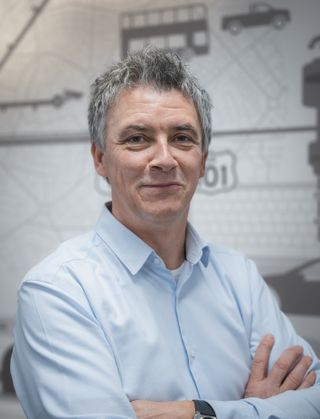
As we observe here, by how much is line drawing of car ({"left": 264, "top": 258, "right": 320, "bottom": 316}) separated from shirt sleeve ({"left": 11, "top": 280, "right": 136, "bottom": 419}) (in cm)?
100

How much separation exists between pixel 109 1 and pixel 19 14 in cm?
41

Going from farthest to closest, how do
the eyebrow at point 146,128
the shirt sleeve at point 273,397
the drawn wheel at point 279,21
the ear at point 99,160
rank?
1. the drawn wheel at point 279,21
2. the ear at point 99,160
3. the eyebrow at point 146,128
4. the shirt sleeve at point 273,397

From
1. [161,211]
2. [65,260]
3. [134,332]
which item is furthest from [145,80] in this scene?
[134,332]

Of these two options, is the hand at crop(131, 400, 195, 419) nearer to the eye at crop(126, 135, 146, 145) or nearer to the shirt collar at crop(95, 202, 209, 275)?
the shirt collar at crop(95, 202, 209, 275)

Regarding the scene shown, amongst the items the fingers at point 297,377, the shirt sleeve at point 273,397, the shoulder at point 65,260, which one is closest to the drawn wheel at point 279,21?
the shirt sleeve at point 273,397

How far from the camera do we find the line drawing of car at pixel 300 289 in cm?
186

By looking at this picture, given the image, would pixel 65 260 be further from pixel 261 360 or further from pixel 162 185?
pixel 261 360

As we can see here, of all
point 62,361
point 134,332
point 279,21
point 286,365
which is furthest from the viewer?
point 279,21

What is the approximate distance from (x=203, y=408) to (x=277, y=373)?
26 centimetres

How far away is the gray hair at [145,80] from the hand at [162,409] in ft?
2.13

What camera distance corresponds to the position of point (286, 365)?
1.24 m

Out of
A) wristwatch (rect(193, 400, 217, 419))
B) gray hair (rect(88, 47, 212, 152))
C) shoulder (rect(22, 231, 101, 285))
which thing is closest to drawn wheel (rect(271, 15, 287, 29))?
gray hair (rect(88, 47, 212, 152))

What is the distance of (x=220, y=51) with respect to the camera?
1.93 metres

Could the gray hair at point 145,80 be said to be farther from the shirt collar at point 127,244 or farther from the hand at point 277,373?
the hand at point 277,373
